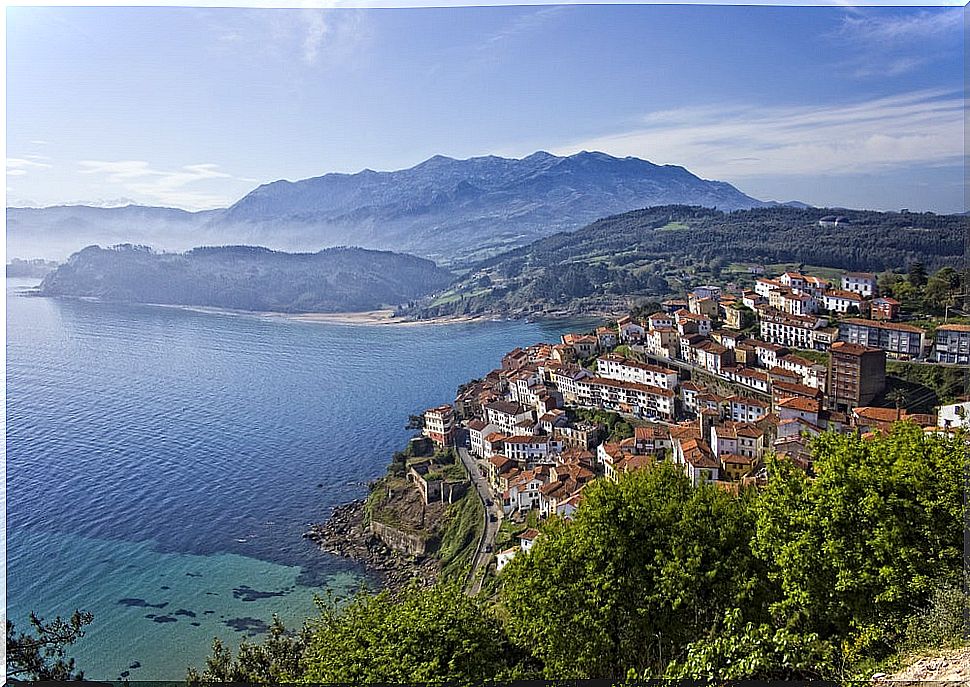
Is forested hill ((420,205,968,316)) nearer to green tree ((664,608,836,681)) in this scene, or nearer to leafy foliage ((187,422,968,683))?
leafy foliage ((187,422,968,683))

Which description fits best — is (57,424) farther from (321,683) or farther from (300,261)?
(300,261)

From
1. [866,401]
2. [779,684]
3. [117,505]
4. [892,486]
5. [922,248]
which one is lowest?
[117,505]

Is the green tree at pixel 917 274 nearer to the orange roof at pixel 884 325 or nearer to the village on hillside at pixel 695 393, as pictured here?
the village on hillside at pixel 695 393

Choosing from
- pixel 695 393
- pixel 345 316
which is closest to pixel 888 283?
pixel 695 393

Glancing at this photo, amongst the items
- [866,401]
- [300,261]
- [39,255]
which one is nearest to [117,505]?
[39,255]

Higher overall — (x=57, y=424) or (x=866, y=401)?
(x=866, y=401)

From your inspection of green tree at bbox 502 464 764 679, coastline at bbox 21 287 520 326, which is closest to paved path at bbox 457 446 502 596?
green tree at bbox 502 464 764 679
